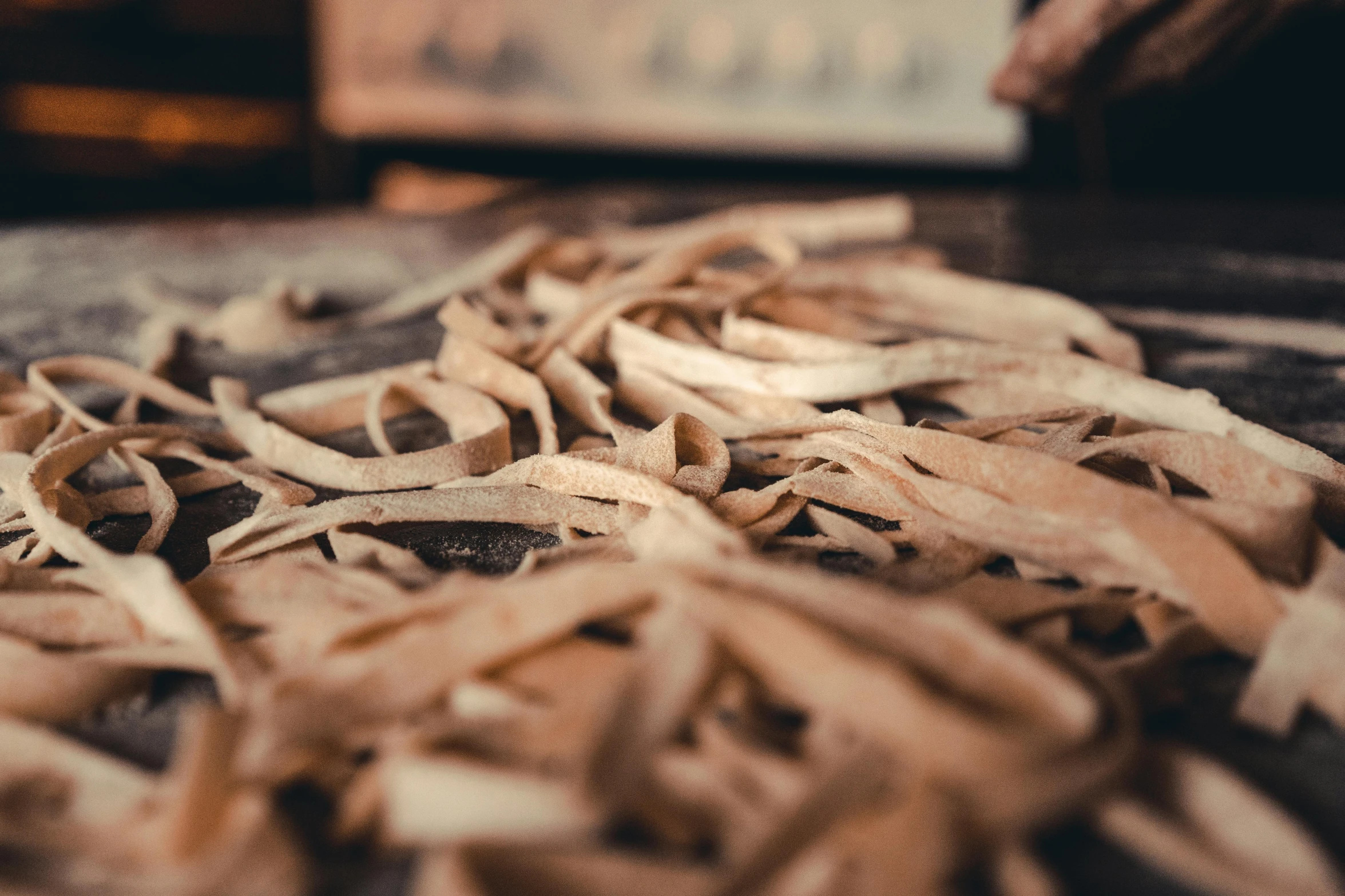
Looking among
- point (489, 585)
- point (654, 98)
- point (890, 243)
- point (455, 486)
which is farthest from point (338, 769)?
point (654, 98)

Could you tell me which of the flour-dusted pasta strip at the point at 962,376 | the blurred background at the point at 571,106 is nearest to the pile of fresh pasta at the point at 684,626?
the flour-dusted pasta strip at the point at 962,376

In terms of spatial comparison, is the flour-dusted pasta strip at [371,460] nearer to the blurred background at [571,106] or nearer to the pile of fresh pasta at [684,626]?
the pile of fresh pasta at [684,626]

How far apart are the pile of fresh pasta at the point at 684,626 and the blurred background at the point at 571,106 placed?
2077mm

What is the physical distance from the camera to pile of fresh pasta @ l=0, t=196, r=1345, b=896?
0.40 meters

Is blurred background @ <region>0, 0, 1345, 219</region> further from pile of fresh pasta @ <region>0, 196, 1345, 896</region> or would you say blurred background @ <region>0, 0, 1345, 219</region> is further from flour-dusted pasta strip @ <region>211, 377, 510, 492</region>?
flour-dusted pasta strip @ <region>211, 377, 510, 492</region>

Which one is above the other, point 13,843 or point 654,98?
point 654,98

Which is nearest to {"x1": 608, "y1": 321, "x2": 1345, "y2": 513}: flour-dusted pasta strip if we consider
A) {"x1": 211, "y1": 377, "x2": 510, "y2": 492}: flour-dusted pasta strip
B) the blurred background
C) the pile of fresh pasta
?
the pile of fresh pasta

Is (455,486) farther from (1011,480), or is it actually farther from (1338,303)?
(1338,303)

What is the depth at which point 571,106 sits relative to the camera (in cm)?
299

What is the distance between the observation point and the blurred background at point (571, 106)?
105 inches

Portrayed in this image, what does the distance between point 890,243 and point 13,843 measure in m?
1.63

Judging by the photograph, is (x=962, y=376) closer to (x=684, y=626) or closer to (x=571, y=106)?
(x=684, y=626)

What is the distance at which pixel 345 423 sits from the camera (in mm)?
962

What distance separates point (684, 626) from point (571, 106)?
9.15 feet
